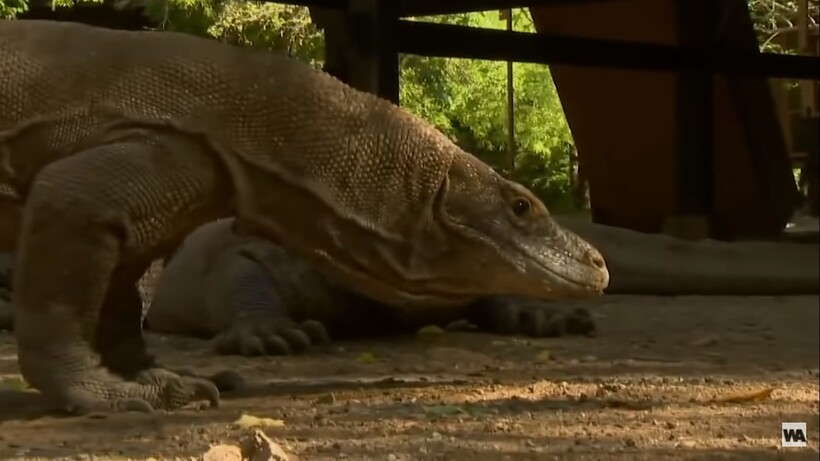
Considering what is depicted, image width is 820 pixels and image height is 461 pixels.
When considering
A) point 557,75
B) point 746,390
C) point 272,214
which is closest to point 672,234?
point 557,75

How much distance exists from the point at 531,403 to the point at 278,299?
1.57 m

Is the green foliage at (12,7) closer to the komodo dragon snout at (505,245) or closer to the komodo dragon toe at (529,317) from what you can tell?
the komodo dragon toe at (529,317)

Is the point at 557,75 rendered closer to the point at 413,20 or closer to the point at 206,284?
the point at 413,20

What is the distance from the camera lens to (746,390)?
1.80 meters

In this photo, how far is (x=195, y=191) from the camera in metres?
2.30

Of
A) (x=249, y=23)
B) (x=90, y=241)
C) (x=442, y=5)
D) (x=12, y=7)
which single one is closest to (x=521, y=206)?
(x=90, y=241)

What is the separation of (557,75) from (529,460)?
95.8 inches

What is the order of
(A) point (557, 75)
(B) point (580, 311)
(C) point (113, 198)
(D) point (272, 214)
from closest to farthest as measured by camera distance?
(C) point (113, 198)
(D) point (272, 214)
(B) point (580, 311)
(A) point (557, 75)

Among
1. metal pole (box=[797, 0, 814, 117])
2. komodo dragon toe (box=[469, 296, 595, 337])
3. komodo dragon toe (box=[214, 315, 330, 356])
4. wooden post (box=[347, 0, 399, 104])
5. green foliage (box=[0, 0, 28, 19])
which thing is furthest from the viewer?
green foliage (box=[0, 0, 28, 19])

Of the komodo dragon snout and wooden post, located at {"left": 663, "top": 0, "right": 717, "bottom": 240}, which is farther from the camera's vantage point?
the komodo dragon snout

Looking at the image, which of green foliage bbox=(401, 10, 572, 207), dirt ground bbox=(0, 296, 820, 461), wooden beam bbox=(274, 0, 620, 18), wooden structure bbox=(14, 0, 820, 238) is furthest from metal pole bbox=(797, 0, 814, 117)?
wooden beam bbox=(274, 0, 620, 18)

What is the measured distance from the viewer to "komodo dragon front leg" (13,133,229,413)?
2166 millimetres

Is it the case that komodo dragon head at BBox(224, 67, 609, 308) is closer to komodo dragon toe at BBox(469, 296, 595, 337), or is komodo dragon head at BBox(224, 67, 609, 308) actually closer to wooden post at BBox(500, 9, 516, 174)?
wooden post at BBox(500, 9, 516, 174)

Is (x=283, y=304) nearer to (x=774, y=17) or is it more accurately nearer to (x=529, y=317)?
(x=529, y=317)
